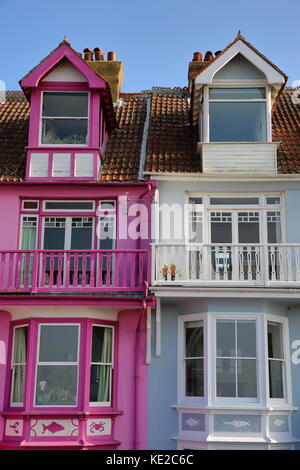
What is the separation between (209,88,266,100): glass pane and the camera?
675 inches

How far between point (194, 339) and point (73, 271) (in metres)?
3.38

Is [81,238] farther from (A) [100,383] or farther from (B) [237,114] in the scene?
(B) [237,114]

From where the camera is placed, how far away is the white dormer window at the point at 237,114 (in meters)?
17.0

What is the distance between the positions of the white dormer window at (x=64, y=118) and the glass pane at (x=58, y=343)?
4968 millimetres

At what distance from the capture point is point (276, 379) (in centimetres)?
1508

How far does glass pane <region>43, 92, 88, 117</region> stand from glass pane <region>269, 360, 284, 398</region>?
8.10 metres

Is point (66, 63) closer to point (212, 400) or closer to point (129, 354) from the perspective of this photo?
point (129, 354)

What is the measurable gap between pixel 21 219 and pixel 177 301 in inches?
177

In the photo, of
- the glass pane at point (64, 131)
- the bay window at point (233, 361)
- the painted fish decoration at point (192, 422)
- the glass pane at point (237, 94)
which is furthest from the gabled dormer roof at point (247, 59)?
the painted fish decoration at point (192, 422)

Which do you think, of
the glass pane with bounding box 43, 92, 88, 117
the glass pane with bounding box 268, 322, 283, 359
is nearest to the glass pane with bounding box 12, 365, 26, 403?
the glass pane with bounding box 268, 322, 283, 359

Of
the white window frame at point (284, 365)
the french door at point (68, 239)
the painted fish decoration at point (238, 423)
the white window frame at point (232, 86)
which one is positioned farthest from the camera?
the white window frame at point (232, 86)

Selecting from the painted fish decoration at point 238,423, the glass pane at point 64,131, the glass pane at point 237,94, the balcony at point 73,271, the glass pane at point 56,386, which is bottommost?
the painted fish decoration at point 238,423

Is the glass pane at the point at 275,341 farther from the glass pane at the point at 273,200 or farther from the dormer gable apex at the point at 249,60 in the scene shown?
the dormer gable apex at the point at 249,60

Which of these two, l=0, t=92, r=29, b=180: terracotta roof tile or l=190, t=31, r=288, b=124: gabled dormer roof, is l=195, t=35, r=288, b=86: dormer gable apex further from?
l=0, t=92, r=29, b=180: terracotta roof tile
